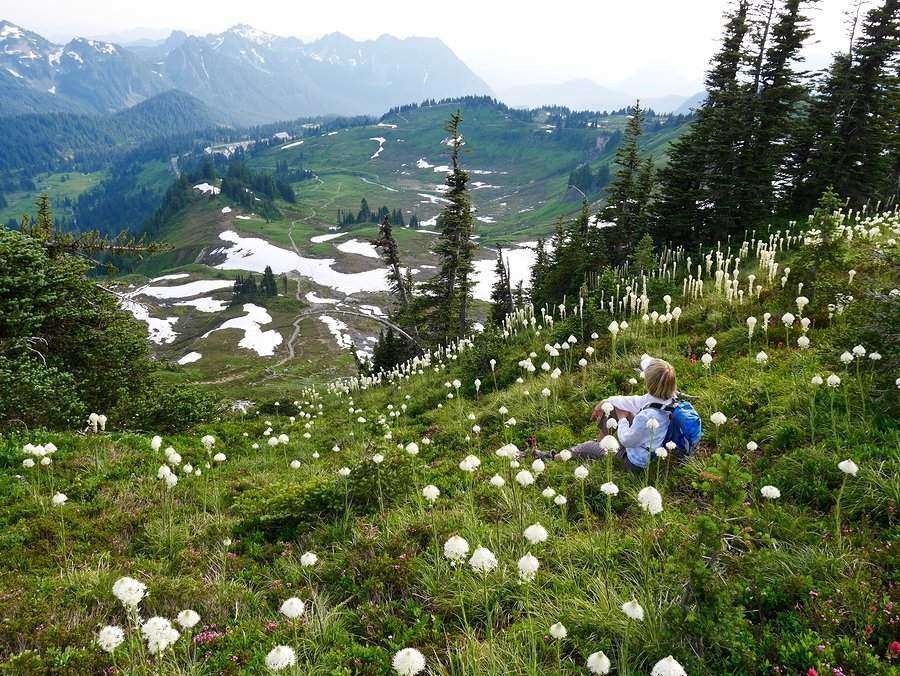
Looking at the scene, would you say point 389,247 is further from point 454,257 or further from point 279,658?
point 279,658

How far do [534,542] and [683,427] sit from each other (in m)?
3.27

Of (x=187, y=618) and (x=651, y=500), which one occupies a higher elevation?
(x=651, y=500)

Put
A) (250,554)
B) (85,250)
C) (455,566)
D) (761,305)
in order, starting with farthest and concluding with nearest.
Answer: (85,250), (761,305), (250,554), (455,566)

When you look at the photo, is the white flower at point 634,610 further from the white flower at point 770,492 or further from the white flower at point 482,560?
the white flower at point 770,492

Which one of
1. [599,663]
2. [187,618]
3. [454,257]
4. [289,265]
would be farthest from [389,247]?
[289,265]

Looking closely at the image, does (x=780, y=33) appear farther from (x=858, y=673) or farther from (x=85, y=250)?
(x=85, y=250)

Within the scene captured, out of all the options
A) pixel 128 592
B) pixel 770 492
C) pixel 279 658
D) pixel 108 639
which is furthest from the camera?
pixel 770 492

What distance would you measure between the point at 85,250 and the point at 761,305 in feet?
59.3

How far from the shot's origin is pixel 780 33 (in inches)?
854

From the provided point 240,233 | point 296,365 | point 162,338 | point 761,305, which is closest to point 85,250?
point 761,305

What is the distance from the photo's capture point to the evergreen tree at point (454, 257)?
29.0m

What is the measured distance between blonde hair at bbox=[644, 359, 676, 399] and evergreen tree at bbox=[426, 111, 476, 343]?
23514mm

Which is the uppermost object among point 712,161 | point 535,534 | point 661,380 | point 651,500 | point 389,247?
point 712,161

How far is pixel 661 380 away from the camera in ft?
19.1
